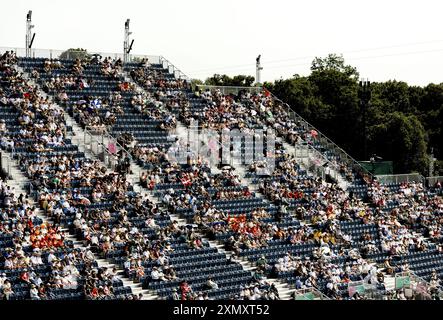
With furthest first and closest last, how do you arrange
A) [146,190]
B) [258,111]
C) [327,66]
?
[327,66], [258,111], [146,190]

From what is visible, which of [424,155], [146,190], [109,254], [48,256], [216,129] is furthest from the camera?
[424,155]

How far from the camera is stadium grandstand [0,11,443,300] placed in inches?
1115

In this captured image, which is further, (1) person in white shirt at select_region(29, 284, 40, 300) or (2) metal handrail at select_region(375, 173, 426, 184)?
(2) metal handrail at select_region(375, 173, 426, 184)

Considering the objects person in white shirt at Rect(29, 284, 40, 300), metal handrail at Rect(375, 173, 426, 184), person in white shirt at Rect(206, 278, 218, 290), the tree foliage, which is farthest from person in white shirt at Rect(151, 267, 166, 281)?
metal handrail at Rect(375, 173, 426, 184)

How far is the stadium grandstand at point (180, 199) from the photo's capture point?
28.3 metres

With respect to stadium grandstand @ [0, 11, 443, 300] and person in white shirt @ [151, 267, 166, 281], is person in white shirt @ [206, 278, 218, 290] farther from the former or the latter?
person in white shirt @ [151, 267, 166, 281]

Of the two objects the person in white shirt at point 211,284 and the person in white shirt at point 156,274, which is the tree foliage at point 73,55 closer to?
the person in white shirt at point 156,274

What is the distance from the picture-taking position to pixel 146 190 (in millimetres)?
34000

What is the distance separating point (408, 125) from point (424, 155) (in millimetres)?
2441

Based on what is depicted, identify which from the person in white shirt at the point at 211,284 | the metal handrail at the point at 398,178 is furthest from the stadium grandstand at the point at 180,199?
the metal handrail at the point at 398,178

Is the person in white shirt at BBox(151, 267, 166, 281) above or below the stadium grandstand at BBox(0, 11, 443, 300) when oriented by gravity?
below
